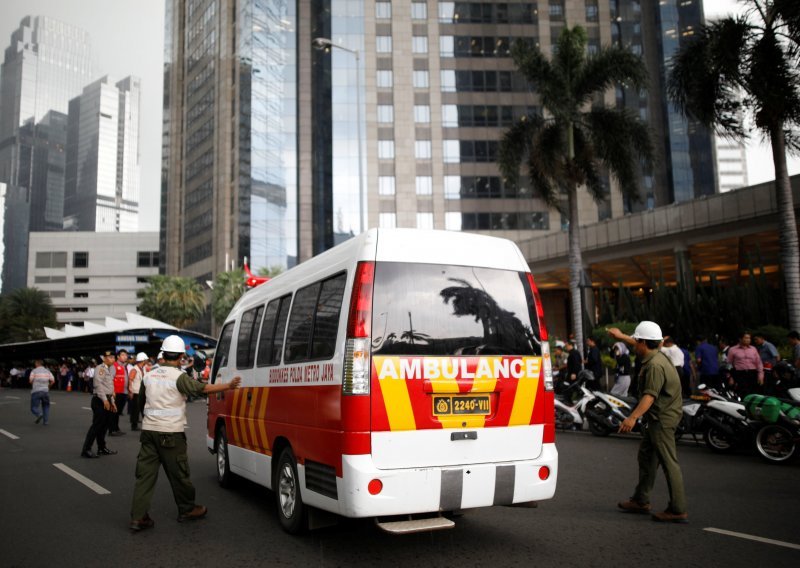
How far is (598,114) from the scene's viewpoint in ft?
79.3

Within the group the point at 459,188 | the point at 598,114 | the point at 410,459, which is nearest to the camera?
the point at 410,459

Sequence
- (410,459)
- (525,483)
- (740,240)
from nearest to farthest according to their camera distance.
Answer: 1. (410,459)
2. (525,483)
3. (740,240)

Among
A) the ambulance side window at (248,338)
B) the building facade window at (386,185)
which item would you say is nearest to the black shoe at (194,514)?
the ambulance side window at (248,338)

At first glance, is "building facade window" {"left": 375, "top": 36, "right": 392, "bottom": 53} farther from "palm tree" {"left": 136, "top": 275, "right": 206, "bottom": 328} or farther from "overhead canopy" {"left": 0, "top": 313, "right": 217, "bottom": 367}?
"overhead canopy" {"left": 0, "top": 313, "right": 217, "bottom": 367}

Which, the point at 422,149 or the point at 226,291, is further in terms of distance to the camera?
the point at 422,149

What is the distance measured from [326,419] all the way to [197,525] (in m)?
2.23

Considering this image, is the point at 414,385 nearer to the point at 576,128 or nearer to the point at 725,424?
the point at 725,424

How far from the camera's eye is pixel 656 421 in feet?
20.7

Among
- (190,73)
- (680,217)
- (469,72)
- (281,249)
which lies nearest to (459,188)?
(469,72)

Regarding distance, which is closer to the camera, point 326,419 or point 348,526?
point 326,419

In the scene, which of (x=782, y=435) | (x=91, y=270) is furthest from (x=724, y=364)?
(x=91, y=270)

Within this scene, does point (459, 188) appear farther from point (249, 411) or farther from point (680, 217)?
point (249, 411)

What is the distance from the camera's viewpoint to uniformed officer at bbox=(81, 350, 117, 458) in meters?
11.2

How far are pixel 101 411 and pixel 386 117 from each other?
5774 cm
